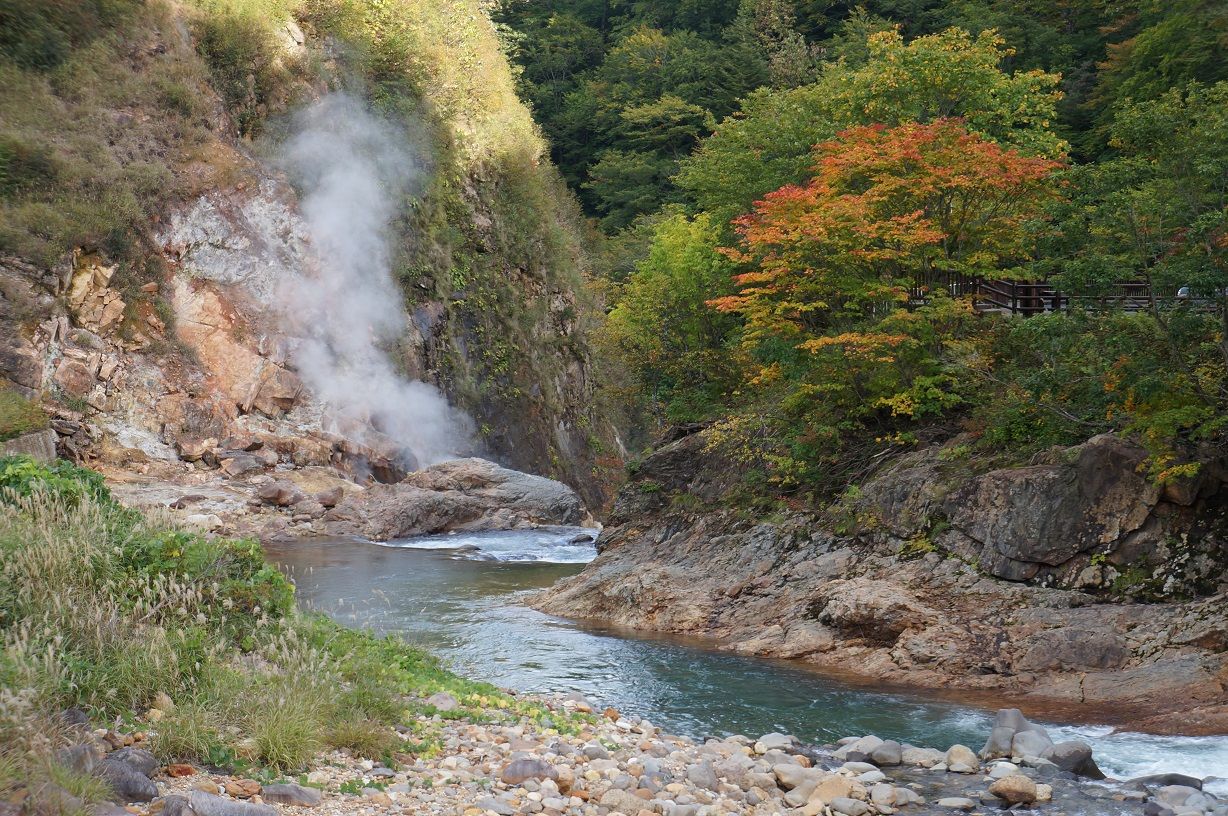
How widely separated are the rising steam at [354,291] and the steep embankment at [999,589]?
1822cm

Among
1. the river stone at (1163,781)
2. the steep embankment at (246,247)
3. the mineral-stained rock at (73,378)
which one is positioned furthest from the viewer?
the steep embankment at (246,247)

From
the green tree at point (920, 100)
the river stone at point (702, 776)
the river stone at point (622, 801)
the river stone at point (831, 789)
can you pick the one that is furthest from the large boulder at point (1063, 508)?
the river stone at point (622, 801)

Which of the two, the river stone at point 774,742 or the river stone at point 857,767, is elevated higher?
the river stone at point 857,767

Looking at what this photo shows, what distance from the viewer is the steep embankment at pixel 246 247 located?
93.6 ft

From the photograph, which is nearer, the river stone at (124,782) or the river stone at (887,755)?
the river stone at (124,782)

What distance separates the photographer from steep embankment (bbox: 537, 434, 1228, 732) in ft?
39.3

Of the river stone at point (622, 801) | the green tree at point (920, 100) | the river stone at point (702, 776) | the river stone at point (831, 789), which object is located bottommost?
the river stone at point (831, 789)

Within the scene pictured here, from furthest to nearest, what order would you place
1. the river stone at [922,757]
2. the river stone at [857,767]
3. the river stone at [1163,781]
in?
the river stone at [922,757]
the river stone at [857,767]
the river stone at [1163,781]

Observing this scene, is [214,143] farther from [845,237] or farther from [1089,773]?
[1089,773]

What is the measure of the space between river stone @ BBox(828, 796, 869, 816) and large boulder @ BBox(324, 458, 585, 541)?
21.6m

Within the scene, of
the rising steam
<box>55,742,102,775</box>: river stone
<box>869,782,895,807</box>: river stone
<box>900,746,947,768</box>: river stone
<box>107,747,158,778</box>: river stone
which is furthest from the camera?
the rising steam

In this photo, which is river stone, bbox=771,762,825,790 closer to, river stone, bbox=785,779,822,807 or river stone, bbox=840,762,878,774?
river stone, bbox=785,779,822,807

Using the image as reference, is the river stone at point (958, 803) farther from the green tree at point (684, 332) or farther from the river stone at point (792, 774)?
the green tree at point (684, 332)

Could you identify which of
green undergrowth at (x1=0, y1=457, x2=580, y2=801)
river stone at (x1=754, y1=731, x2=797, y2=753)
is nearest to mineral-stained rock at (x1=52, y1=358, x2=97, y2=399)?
green undergrowth at (x1=0, y1=457, x2=580, y2=801)
